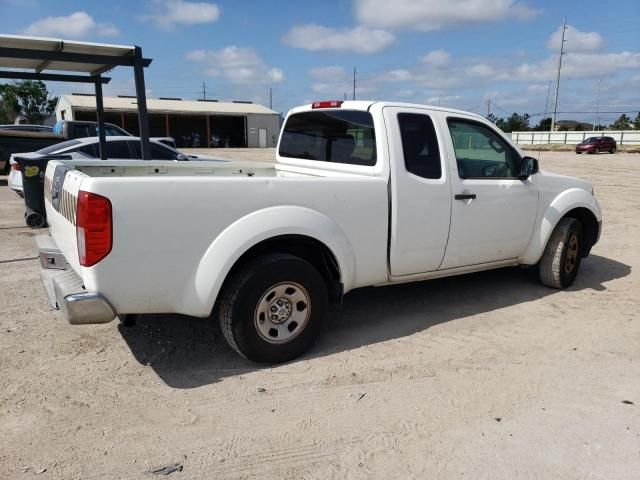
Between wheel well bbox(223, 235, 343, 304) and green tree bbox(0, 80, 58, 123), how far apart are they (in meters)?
61.5

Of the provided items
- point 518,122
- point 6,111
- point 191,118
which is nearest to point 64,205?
point 191,118

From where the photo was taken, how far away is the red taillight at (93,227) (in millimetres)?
2951

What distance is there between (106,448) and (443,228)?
296 cm

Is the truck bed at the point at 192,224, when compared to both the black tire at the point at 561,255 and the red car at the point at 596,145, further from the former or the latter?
the red car at the point at 596,145

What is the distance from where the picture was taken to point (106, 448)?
110 inches

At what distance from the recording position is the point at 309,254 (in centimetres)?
397

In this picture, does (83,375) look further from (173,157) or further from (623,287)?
(173,157)

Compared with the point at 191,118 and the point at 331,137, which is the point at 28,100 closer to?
the point at 191,118

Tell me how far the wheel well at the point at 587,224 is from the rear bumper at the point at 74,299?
482 cm

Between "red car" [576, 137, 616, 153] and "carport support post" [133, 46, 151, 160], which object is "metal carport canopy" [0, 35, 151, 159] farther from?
"red car" [576, 137, 616, 153]

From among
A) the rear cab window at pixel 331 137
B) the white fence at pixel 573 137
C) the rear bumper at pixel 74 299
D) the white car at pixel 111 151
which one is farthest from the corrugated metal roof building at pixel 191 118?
the rear bumper at pixel 74 299

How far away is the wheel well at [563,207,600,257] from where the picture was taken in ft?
18.9

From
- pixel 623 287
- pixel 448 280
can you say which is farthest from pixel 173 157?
pixel 623 287

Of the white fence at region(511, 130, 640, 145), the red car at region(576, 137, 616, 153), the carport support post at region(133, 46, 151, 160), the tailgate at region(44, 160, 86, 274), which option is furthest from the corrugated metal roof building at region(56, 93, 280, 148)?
the tailgate at region(44, 160, 86, 274)
